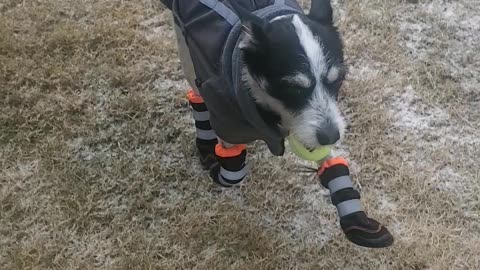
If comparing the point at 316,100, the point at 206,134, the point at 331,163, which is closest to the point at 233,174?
the point at 206,134

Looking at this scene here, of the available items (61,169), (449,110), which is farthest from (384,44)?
(61,169)

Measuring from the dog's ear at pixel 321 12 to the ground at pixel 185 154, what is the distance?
0.65 m

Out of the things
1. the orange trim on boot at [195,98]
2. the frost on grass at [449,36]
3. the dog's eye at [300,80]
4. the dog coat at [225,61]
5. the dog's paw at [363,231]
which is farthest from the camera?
the frost on grass at [449,36]

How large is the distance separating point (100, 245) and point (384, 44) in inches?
48.6

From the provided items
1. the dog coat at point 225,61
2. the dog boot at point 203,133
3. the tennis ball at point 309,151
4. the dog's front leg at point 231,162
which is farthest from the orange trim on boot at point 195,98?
the tennis ball at point 309,151

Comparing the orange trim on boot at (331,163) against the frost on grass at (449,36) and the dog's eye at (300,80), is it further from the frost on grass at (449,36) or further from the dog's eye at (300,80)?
the frost on grass at (449,36)

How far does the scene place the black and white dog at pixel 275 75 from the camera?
5.55ft

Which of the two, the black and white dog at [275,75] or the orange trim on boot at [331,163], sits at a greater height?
the black and white dog at [275,75]

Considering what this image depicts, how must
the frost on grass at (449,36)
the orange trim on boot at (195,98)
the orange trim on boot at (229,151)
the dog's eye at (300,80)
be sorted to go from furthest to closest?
the frost on grass at (449,36) < the orange trim on boot at (195,98) < the orange trim on boot at (229,151) < the dog's eye at (300,80)

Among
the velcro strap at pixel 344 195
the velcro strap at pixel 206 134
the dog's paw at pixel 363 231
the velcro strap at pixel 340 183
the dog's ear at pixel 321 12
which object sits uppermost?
the dog's ear at pixel 321 12

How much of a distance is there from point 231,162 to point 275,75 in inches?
18.9

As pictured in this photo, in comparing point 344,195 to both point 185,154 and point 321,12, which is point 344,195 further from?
point 185,154

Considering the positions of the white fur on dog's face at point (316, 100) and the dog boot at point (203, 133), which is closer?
the white fur on dog's face at point (316, 100)

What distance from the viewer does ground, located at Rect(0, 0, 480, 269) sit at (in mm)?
2141
